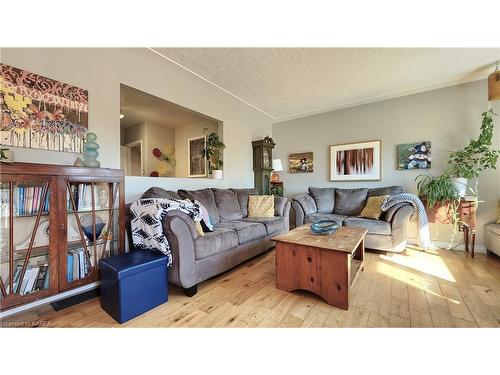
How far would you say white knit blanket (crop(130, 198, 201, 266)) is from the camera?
1.56 metres

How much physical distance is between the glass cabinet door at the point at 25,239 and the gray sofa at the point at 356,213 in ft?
9.53

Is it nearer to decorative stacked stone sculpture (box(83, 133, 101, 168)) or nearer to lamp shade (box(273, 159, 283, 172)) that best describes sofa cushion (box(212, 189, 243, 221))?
decorative stacked stone sculpture (box(83, 133, 101, 168))

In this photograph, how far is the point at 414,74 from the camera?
2592mm

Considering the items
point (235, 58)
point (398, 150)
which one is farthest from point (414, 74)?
point (235, 58)

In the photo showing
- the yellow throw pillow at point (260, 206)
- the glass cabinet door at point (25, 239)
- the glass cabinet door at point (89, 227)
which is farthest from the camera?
the yellow throw pillow at point (260, 206)

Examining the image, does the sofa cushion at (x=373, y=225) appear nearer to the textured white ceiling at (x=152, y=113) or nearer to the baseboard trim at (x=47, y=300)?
the textured white ceiling at (x=152, y=113)

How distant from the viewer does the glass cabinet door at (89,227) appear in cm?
147

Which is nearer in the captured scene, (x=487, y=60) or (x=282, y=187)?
(x=487, y=60)

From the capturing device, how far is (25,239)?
1316 millimetres

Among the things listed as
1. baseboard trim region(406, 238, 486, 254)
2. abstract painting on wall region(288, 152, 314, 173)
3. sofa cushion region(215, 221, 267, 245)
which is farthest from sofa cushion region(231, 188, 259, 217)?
baseboard trim region(406, 238, 486, 254)

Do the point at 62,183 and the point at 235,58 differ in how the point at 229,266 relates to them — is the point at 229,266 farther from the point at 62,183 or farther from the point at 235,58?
the point at 235,58

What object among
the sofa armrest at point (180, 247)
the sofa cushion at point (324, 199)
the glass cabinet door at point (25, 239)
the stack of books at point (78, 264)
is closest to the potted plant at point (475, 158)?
the sofa cushion at point (324, 199)
